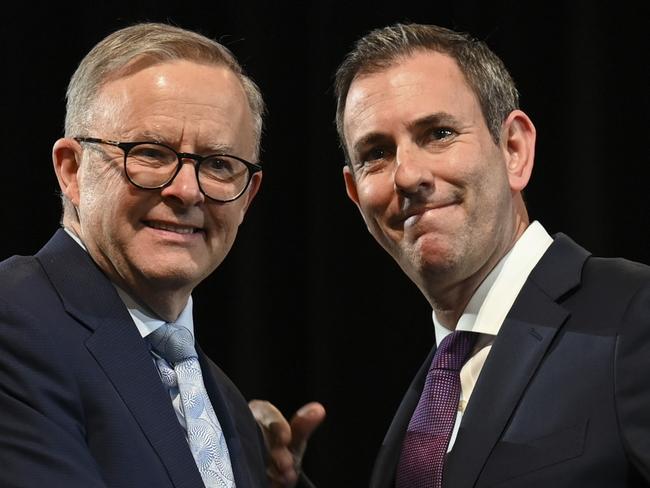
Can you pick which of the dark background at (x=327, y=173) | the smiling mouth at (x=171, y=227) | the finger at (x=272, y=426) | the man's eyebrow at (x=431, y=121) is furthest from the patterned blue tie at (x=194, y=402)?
the dark background at (x=327, y=173)

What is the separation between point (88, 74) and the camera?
7.07ft

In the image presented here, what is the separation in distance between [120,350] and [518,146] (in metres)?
1.07

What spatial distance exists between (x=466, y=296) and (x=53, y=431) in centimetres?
102

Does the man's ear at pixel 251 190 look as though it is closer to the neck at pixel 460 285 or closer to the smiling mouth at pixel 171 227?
the smiling mouth at pixel 171 227

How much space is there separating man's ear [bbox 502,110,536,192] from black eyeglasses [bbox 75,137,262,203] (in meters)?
0.68


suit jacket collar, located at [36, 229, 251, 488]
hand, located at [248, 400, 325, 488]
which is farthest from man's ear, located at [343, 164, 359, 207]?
suit jacket collar, located at [36, 229, 251, 488]

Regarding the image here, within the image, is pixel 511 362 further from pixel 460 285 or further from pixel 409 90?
pixel 409 90

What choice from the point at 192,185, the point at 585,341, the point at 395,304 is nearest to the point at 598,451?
the point at 585,341

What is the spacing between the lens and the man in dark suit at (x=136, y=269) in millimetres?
1850

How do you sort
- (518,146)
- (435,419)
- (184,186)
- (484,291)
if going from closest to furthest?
1. (184,186)
2. (435,419)
3. (484,291)
4. (518,146)

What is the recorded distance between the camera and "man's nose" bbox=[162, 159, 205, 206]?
2074 mm

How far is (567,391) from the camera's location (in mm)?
1978

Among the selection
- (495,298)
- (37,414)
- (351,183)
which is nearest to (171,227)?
(37,414)

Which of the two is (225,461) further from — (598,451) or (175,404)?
(598,451)
